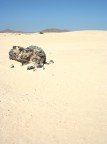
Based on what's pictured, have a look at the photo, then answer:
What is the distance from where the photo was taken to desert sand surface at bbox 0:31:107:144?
17.5ft

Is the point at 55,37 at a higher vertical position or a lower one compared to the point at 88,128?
higher

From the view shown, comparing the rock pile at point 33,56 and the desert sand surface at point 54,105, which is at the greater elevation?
the rock pile at point 33,56

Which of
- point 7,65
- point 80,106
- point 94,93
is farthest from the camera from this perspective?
point 7,65

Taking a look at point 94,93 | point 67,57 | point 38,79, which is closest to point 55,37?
point 67,57

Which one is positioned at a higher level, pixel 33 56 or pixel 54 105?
pixel 33 56

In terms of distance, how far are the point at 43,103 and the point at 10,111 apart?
1073 millimetres

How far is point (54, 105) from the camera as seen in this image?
693 centimetres

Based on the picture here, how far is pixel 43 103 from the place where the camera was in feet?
23.1

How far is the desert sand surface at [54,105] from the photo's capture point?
5348 mm

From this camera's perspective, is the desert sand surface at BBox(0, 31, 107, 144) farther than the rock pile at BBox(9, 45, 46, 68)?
No

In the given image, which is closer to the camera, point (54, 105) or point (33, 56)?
point (54, 105)

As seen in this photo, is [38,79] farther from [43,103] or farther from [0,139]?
[0,139]

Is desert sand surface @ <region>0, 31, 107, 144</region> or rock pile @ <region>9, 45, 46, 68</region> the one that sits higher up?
rock pile @ <region>9, 45, 46, 68</region>

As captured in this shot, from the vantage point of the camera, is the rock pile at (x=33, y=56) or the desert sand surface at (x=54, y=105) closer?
the desert sand surface at (x=54, y=105)
